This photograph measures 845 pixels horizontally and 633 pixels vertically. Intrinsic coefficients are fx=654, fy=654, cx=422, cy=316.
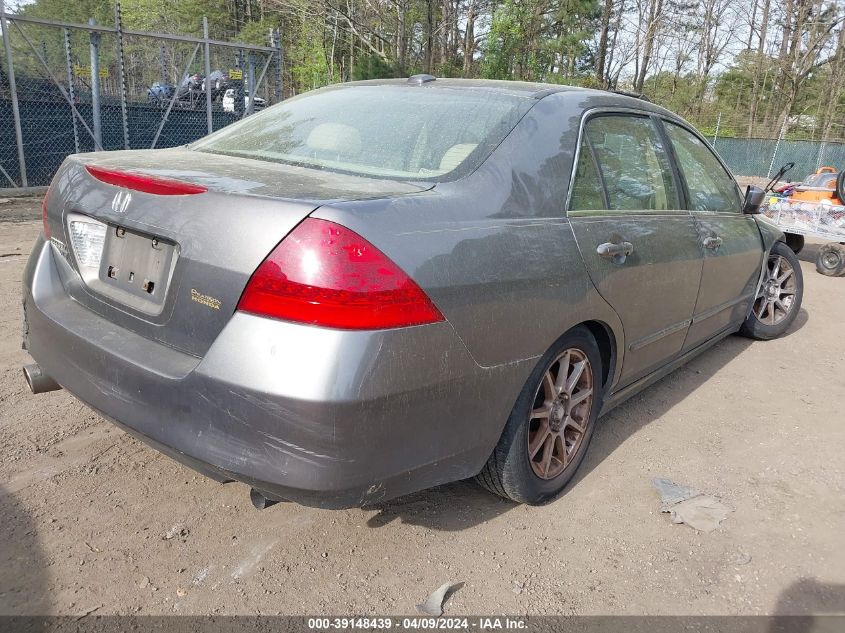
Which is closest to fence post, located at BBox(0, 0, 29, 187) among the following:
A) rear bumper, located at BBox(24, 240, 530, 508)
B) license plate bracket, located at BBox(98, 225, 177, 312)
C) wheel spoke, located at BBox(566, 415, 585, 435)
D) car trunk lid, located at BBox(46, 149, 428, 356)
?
car trunk lid, located at BBox(46, 149, 428, 356)

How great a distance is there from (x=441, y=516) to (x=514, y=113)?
1613 mm

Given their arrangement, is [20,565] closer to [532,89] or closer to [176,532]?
[176,532]

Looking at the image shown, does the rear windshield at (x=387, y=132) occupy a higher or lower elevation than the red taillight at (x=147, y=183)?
higher

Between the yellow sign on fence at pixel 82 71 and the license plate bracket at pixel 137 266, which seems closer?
the license plate bracket at pixel 137 266

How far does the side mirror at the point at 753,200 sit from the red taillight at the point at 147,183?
11.8ft

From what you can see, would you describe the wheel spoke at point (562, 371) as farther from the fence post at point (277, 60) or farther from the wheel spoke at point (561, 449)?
the fence post at point (277, 60)

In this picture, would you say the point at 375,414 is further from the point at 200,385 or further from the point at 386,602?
the point at 386,602

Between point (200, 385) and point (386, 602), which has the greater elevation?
point (200, 385)

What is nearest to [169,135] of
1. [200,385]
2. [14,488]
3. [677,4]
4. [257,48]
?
[257,48]

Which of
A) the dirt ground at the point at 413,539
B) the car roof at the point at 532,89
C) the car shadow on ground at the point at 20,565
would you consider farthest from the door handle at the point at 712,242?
the car shadow on ground at the point at 20,565

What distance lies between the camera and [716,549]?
2.52 m

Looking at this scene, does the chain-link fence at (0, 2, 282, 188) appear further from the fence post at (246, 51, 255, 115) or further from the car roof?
the car roof

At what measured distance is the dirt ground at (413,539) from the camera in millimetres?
2152

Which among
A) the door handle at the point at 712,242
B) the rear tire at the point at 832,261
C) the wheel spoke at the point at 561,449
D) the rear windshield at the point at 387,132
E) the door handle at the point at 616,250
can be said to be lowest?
the rear tire at the point at 832,261
